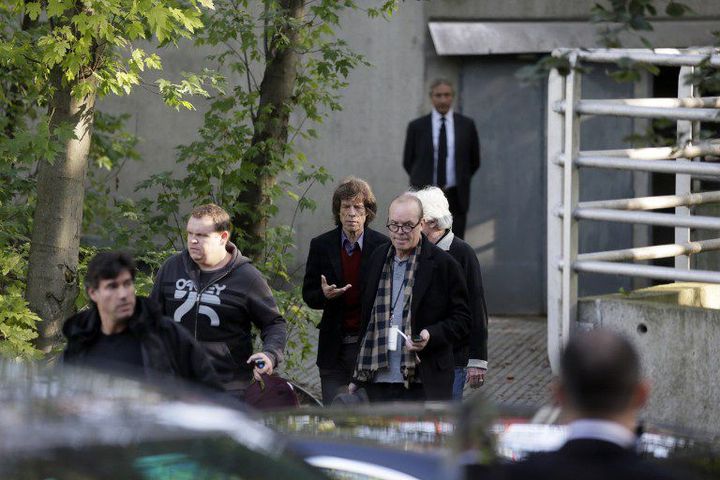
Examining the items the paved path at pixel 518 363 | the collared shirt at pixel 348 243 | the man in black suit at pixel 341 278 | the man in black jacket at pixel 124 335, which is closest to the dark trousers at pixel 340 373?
the man in black suit at pixel 341 278

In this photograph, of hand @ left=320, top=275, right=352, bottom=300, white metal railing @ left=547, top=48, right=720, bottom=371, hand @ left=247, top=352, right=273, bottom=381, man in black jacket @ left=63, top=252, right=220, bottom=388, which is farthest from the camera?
white metal railing @ left=547, top=48, right=720, bottom=371

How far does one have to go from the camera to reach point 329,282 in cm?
761

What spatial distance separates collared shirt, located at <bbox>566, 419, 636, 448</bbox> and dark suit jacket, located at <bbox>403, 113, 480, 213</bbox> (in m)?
9.33

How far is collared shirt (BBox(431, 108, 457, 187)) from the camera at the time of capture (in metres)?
12.6

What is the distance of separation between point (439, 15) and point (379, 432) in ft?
34.0

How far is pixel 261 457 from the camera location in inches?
120

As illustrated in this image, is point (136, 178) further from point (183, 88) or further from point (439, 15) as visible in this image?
point (183, 88)

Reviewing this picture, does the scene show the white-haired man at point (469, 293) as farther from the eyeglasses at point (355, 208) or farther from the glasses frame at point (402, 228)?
the glasses frame at point (402, 228)

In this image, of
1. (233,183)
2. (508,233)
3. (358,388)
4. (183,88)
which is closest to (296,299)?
(233,183)

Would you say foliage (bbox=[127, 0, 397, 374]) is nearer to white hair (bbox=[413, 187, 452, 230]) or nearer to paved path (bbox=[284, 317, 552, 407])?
→ paved path (bbox=[284, 317, 552, 407])

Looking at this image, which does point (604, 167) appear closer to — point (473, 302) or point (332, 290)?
point (473, 302)

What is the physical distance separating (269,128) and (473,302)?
2.91 metres

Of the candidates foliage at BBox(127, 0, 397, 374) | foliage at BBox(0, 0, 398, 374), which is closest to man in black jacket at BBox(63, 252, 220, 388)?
foliage at BBox(0, 0, 398, 374)

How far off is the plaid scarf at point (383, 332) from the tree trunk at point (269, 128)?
2739 millimetres
